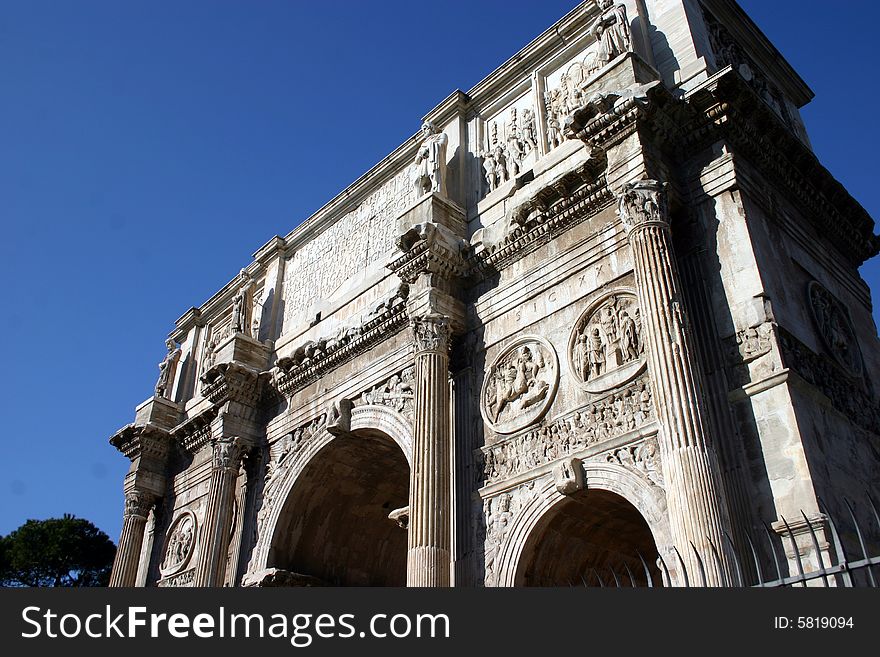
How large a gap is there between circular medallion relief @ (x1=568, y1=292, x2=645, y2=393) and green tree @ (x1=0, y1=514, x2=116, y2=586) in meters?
29.4

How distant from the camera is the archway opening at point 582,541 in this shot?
405 inches

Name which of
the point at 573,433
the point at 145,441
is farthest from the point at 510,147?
the point at 145,441

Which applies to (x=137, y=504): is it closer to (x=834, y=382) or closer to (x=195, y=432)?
(x=195, y=432)

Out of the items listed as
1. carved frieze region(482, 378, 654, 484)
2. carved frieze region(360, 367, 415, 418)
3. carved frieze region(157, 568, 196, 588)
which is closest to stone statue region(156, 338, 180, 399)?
carved frieze region(157, 568, 196, 588)

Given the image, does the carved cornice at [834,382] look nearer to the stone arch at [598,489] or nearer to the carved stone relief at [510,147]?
the stone arch at [598,489]

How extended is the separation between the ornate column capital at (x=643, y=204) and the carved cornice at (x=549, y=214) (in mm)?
1024

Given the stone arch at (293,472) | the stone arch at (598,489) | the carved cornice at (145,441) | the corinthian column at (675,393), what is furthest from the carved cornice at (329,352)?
the corinthian column at (675,393)

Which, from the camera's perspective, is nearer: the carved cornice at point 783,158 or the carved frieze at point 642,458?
the carved frieze at point 642,458

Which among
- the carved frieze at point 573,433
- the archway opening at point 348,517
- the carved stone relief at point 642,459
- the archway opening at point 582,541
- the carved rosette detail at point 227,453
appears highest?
the carved rosette detail at point 227,453

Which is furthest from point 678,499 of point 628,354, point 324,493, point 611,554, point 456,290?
point 324,493

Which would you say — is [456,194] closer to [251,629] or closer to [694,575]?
[694,575]

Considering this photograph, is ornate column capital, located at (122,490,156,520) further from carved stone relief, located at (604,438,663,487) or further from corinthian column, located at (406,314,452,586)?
carved stone relief, located at (604,438,663,487)

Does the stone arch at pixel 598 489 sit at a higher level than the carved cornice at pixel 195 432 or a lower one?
lower

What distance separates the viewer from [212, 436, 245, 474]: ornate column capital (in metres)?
15.8
